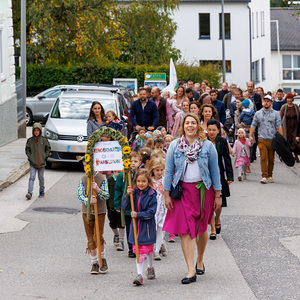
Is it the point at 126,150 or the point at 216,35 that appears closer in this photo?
the point at 126,150

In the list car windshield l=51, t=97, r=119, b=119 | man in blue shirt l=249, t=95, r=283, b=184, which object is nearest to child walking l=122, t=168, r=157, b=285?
man in blue shirt l=249, t=95, r=283, b=184

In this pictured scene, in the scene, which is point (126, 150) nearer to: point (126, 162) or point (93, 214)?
point (126, 162)

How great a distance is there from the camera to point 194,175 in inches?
331

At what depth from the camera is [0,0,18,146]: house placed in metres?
23.9

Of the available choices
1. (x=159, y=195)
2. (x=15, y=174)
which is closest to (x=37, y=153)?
(x=15, y=174)

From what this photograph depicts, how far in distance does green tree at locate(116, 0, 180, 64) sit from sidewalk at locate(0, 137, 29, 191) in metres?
16.7

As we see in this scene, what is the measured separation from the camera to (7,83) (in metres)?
25.0

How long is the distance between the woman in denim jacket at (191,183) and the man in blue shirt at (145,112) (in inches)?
325

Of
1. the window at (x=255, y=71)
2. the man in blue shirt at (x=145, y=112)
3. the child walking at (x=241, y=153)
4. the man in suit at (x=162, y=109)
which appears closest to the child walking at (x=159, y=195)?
the man in blue shirt at (x=145, y=112)

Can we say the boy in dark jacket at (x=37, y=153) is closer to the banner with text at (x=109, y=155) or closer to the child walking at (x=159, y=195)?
the child walking at (x=159, y=195)

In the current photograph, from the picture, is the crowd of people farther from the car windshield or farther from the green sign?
the green sign

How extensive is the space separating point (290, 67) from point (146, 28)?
126ft

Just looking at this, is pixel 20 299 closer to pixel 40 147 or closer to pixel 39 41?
pixel 40 147

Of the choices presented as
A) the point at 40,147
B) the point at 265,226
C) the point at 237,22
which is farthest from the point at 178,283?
the point at 237,22
